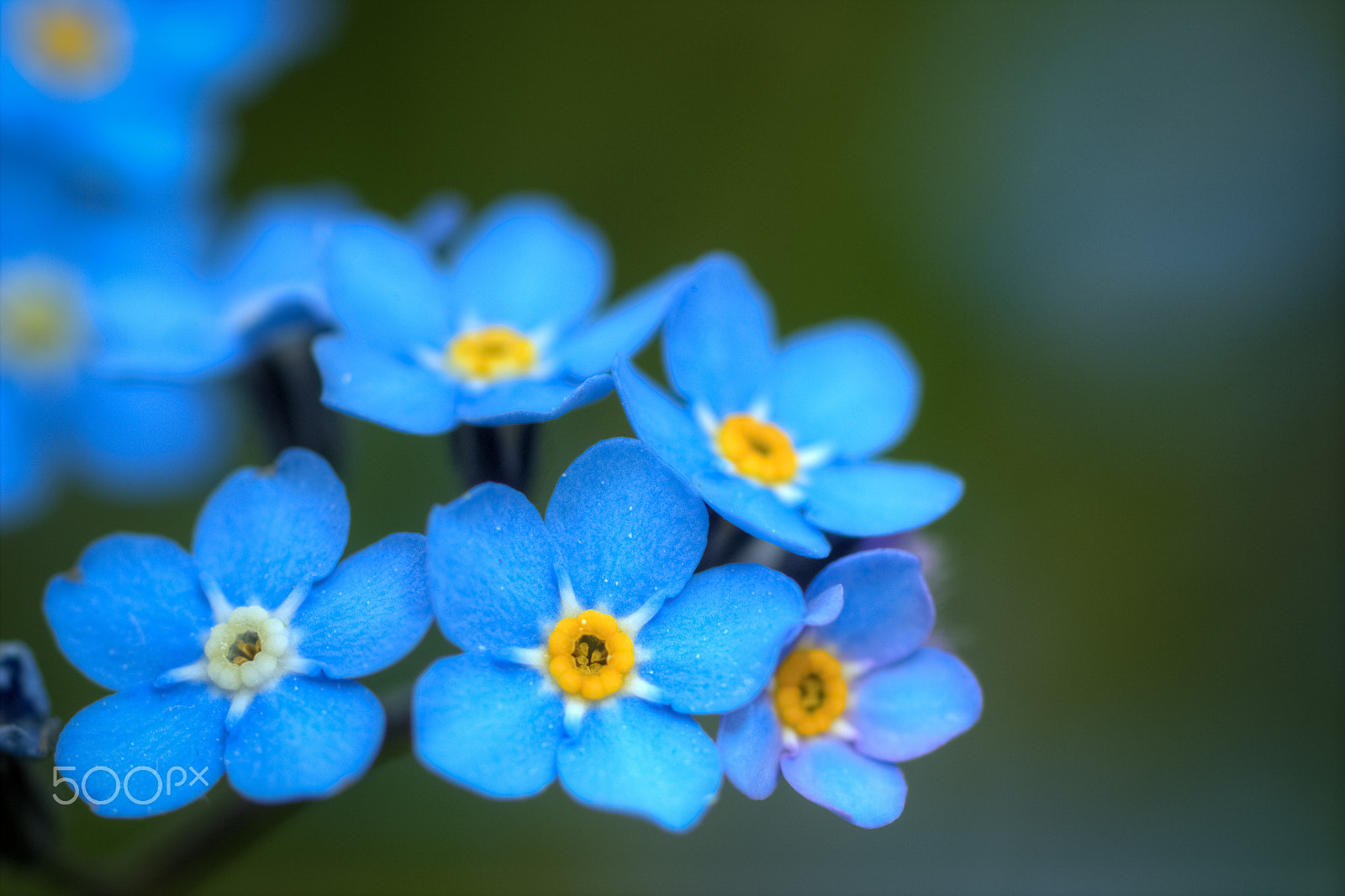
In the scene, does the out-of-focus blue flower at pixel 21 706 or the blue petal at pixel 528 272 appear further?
the blue petal at pixel 528 272

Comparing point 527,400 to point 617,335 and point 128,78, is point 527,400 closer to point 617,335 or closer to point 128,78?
point 617,335

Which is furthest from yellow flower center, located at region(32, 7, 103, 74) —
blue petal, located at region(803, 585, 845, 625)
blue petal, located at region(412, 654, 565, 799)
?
blue petal, located at region(803, 585, 845, 625)

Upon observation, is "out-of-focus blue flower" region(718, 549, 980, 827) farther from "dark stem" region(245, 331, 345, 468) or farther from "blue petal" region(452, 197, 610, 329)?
"dark stem" region(245, 331, 345, 468)

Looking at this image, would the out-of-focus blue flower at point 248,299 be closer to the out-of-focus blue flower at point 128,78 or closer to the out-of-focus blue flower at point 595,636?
the out-of-focus blue flower at point 128,78

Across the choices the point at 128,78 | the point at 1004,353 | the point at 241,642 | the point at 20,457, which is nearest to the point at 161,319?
the point at 20,457

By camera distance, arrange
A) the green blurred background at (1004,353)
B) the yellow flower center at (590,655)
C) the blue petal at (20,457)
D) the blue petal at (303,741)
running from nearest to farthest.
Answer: the blue petal at (303,741)
the yellow flower center at (590,655)
the blue petal at (20,457)
the green blurred background at (1004,353)

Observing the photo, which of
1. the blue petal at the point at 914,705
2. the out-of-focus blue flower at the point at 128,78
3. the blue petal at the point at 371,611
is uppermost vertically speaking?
the out-of-focus blue flower at the point at 128,78

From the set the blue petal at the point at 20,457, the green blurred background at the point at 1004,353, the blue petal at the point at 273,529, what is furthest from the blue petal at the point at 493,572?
the green blurred background at the point at 1004,353
